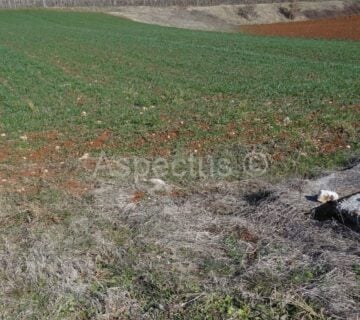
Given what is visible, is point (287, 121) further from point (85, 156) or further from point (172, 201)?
point (172, 201)

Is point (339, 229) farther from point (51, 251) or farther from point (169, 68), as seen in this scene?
point (169, 68)

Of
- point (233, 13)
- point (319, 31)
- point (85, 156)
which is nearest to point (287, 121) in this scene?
point (85, 156)

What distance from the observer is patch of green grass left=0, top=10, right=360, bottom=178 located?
8.21 m

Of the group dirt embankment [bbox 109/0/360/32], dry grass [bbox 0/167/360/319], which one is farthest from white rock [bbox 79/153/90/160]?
dirt embankment [bbox 109/0/360/32]

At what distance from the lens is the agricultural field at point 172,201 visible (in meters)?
3.95

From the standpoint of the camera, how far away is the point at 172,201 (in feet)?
19.5

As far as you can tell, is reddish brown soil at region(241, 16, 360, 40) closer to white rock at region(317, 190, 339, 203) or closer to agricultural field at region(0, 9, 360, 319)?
agricultural field at region(0, 9, 360, 319)

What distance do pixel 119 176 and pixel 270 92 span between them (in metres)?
6.12

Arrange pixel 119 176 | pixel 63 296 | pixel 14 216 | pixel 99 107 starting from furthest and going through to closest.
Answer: pixel 99 107, pixel 119 176, pixel 14 216, pixel 63 296

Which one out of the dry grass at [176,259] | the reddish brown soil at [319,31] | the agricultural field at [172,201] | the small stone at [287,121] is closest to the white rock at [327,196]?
the dry grass at [176,259]

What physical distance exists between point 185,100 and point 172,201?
5.66 metres

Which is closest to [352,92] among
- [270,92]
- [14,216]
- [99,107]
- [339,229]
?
[270,92]

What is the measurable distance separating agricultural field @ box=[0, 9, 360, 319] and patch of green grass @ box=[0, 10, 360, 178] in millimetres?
49

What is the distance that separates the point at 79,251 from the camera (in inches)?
185
